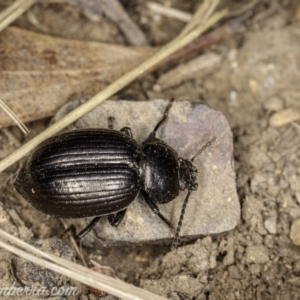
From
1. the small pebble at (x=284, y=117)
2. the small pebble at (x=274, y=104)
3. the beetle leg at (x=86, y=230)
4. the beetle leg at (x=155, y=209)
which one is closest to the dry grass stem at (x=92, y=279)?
the beetle leg at (x=86, y=230)

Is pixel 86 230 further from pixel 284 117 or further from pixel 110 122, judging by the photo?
pixel 284 117

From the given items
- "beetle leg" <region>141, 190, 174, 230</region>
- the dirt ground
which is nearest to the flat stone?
"beetle leg" <region>141, 190, 174, 230</region>

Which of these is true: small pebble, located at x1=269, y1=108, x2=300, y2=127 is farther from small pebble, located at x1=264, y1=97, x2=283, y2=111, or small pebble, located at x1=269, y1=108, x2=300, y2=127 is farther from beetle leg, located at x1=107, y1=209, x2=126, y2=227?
beetle leg, located at x1=107, y1=209, x2=126, y2=227

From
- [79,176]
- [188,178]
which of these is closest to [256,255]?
[188,178]

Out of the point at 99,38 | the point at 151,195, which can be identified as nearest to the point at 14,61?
the point at 99,38

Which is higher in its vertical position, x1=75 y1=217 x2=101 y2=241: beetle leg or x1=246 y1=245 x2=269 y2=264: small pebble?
x1=75 y1=217 x2=101 y2=241: beetle leg

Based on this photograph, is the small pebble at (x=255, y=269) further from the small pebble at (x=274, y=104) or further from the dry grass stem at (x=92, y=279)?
the small pebble at (x=274, y=104)
